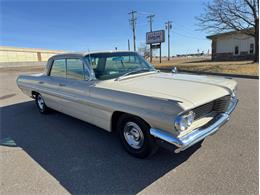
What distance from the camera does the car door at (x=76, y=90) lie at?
12.4 feet

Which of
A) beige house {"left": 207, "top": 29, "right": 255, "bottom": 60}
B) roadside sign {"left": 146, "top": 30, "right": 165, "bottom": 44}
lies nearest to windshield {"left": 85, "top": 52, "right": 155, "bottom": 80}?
roadside sign {"left": 146, "top": 30, "right": 165, "bottom": 44}

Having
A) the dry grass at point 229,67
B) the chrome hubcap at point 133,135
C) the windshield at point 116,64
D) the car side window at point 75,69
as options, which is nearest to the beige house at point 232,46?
the dry grass at point 229,67

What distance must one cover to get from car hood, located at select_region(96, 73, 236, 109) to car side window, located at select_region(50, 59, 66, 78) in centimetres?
142

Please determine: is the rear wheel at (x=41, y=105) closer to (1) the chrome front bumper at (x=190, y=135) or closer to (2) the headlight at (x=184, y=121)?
(1) the chrome front bumper at (x=190, y=135)

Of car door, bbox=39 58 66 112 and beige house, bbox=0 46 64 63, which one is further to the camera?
beige house, bbox=0 46 64 63

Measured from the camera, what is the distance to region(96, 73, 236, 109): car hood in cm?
268

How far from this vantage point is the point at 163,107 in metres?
2.58

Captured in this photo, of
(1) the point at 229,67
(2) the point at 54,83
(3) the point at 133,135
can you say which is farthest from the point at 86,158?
(1) the point at 229,67

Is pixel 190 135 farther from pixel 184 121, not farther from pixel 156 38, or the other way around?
pixel 156 38

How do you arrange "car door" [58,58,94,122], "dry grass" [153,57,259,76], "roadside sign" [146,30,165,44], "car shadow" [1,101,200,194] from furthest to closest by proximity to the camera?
"roadside sign" [146,30,165,44]
"dry grass" [153,57,259,76]
"car door" [58,58,94,122]
"car shadow" [1,101,200,194]

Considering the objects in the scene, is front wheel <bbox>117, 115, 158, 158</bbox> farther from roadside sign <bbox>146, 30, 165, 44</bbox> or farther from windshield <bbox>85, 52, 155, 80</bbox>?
roadside sign <bbox>146, 30, 165, 44</bbox>

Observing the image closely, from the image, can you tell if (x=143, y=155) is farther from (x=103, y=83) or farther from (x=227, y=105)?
(x=227, y=105)

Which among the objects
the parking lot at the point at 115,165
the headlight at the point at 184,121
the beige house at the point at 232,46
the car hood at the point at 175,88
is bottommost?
the parking lot at the point at 115,165

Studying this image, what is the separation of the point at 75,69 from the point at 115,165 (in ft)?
6.86
